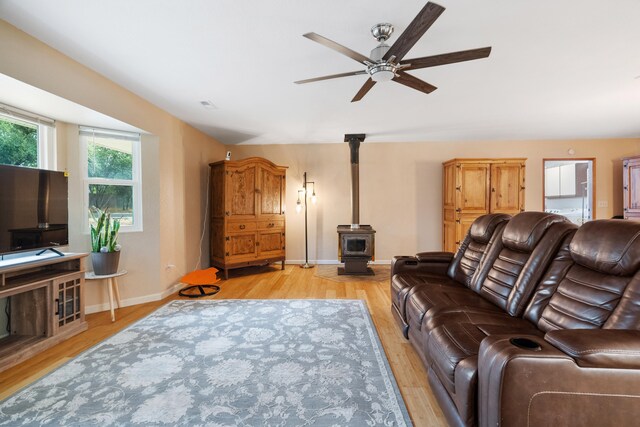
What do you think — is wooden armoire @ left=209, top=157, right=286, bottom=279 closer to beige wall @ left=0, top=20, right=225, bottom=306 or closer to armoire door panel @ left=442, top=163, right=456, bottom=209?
beige wall @ left=0, top=20, right=225, bottom=306

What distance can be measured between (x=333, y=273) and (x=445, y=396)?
3343 mm

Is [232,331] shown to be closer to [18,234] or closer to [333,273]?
[18,234]

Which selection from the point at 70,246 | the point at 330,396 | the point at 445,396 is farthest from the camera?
the point at 70,246

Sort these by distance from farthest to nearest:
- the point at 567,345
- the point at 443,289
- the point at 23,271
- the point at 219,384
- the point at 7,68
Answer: the point at 23,271
the point at 443,289
the point at 7,68
the point at 219,384
the point at 567,345

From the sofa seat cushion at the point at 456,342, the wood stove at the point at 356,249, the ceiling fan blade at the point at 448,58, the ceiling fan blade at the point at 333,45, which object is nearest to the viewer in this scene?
the sofa seat cushion at the point at 456,342

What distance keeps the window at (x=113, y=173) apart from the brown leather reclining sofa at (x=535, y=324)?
326 cm

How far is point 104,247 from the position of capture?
2.86 m

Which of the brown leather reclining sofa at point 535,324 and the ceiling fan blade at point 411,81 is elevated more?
the ceiling fan blade at point 411,81

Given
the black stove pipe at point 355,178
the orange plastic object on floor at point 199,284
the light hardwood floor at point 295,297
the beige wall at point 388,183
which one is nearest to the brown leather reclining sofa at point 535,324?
the light hardwood floor at point 295,297

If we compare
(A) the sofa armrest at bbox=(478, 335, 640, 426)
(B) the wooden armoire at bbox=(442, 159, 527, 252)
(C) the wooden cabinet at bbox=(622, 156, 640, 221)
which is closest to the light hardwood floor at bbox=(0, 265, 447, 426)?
(A) the sofa armrest at bbox=(478, 335, 640, 426)

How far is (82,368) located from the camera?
198 cm

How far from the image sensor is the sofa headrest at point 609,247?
1303 mm

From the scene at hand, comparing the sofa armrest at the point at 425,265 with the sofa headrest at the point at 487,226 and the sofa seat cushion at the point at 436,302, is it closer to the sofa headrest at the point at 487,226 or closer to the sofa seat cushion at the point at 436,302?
the sofa headrest at the point at 487,226

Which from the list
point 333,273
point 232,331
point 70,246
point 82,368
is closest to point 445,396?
point 232,331
